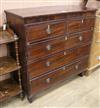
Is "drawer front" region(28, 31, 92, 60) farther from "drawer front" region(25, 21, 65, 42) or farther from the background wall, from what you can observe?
the background wall

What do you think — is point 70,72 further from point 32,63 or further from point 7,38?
point 7,38

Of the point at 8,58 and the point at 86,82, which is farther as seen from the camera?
the point at 86,82

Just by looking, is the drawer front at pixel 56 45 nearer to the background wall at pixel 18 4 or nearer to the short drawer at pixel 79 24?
the short drawer at pixel 79 24

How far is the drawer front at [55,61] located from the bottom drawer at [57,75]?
0.08 meters

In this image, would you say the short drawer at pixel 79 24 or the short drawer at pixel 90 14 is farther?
the short drawer at pixel 90 14

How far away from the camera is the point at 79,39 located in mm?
2098

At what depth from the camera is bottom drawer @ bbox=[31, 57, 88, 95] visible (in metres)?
1.85

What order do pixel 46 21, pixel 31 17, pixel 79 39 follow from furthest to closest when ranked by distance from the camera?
pixel 79 39 < pixel 46 21 < pixel 31 17

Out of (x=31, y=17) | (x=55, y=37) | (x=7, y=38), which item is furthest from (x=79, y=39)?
(x=7, y=38)

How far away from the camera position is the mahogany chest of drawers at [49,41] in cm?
159

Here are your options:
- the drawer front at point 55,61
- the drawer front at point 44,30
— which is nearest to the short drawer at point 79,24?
the drawer front at point 44,30

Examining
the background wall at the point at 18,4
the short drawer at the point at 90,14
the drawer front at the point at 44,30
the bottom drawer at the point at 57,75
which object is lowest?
the bottom drawer at the point at 57,75

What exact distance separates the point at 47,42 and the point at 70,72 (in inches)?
27.8

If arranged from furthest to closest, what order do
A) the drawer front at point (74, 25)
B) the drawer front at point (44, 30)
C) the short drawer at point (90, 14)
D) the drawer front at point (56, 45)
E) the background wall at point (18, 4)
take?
the short drawer at point (90, 14), the drawer front at point (74, 25), the background wall at point (18, 4), the drawer front at point (56, 45), the drawer front at point (44, 30)
